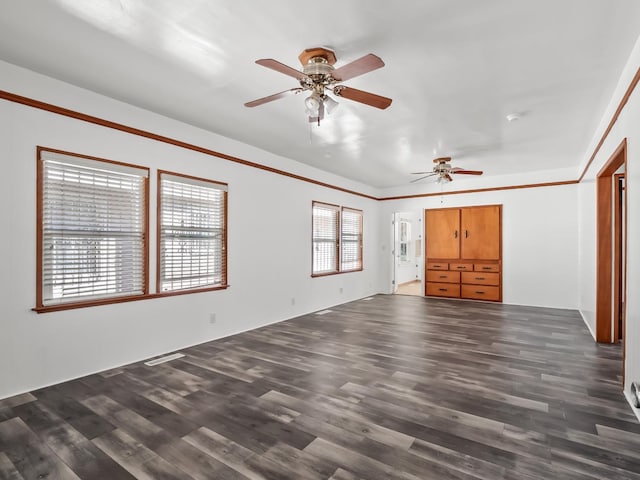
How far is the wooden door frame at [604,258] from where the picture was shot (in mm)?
4168

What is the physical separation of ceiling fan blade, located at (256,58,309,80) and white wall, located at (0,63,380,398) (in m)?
2.11

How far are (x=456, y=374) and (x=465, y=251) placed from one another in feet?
16.1

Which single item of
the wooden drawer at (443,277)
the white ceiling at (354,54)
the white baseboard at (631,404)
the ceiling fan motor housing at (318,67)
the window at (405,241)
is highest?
the white ceiling at (354,54)

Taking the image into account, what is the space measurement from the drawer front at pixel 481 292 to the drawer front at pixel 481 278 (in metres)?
0.10

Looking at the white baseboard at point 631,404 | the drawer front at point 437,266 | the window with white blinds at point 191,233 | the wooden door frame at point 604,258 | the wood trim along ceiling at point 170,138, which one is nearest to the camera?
the white baseboard at point 631,404

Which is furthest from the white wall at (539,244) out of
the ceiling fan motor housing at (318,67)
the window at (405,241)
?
the ceiling fan motor housing at (318,67)

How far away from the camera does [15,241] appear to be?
2.82 meters

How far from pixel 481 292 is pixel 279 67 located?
6.76 meters

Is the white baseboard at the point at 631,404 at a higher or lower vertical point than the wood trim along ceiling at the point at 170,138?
lower

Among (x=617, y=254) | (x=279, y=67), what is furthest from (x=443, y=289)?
(x=279, y=67)

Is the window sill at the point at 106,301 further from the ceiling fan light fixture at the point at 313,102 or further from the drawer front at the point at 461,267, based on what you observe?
the drawer front at the point at 461,267

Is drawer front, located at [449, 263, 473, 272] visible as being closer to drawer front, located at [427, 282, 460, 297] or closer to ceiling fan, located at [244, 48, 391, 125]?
drawer front, located at [427, 282, 460, 297]

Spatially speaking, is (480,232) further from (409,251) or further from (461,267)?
(409,251)

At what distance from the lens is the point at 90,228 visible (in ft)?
10.8
